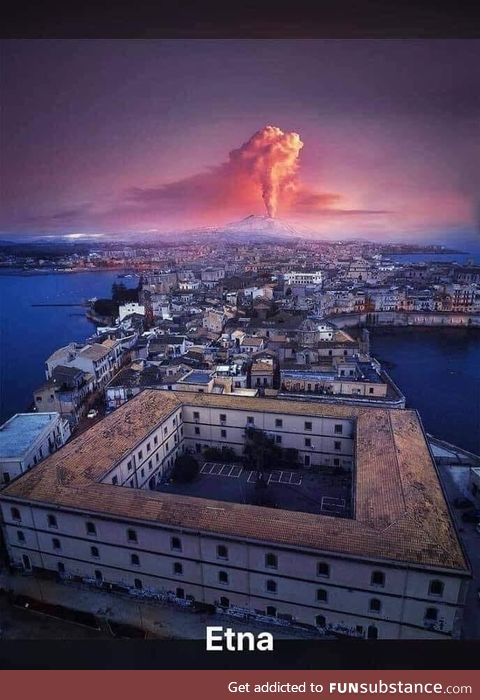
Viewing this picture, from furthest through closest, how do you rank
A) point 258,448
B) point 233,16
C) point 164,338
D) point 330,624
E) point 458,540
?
point 164,338 < point 258,448 < point 330,624 < point 458,540 < point 233,16

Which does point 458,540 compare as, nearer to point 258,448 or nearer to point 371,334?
point 258,448

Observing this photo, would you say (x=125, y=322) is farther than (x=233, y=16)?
Yes

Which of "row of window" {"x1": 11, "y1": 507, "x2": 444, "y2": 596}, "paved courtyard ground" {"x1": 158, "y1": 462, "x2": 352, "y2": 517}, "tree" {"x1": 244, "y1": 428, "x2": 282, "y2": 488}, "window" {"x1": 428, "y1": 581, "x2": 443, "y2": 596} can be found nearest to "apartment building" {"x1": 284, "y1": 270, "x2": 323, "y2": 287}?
"tree" {"x1": 244, "y1": 428, "x2": 282, "y2": 488}

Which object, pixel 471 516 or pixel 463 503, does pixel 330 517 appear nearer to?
pixel 471 516

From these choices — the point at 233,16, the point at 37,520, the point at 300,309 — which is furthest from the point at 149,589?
the point at 300,309

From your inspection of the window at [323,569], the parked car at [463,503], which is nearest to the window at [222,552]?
the window at [323,569]

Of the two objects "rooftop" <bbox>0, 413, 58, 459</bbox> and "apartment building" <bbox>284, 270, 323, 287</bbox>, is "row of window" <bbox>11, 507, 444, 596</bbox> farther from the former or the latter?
"apartment building" <bbox>284, 270, 323, 287</bbox>
